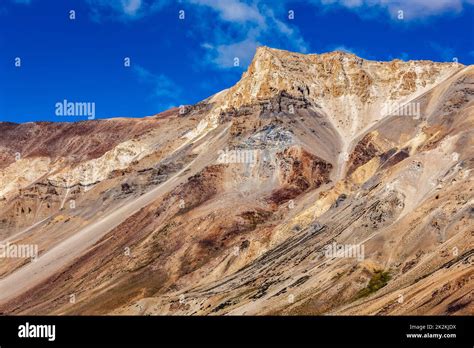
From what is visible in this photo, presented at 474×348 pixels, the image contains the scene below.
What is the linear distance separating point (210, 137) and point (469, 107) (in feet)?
186

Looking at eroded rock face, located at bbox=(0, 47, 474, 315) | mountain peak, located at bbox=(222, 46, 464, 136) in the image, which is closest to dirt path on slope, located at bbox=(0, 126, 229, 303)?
eroded rock face, located at bbox=(0, 47, 474, 315)

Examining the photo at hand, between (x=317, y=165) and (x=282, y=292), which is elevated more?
(x=317, y=165)

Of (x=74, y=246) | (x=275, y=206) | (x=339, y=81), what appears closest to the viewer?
(x=275, y=206)

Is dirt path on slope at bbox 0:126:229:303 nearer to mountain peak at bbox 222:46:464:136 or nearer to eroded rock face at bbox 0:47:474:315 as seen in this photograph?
eroded rock face at bbox 0:47:474:315

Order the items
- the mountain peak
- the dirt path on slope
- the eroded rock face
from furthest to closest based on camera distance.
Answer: the mountain peak, the dirt path on slope, the eroded rock face

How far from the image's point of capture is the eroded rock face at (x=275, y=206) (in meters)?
60.5

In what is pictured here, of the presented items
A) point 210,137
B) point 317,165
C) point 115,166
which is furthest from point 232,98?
point 317,165

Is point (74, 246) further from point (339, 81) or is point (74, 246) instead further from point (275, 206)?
point (339, 81)

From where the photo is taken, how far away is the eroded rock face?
60500mm

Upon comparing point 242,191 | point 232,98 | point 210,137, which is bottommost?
point 242,191

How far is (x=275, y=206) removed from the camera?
107 metres

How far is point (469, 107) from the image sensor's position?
103500 millimetres

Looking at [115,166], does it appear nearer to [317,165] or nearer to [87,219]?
[87,219]

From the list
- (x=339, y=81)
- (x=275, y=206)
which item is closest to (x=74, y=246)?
(x=275, y=206)
